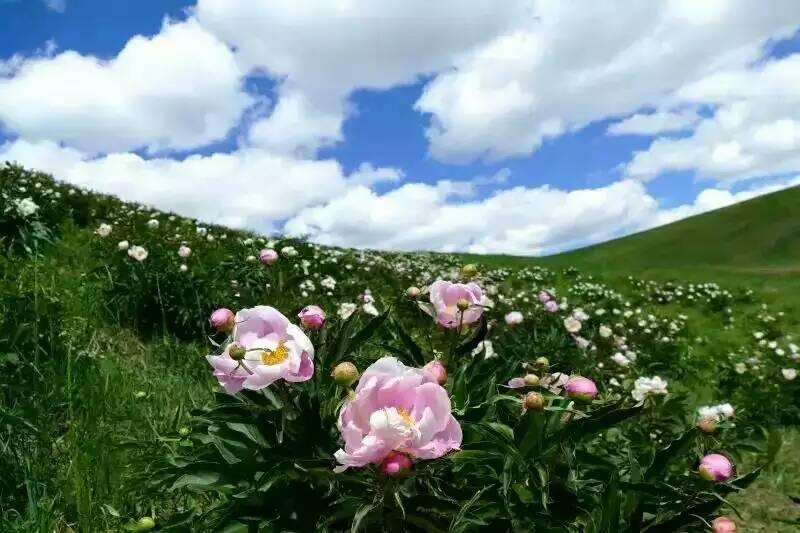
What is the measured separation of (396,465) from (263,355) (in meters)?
0.48

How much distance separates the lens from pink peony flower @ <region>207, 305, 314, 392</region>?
1.80 m

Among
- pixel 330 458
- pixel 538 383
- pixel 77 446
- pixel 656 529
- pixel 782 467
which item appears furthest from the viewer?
pixel 782 467

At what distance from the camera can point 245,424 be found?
2.14 metres

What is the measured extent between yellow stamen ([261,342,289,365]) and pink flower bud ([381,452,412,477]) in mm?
408

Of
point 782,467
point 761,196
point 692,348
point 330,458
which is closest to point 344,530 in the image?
point 330,458

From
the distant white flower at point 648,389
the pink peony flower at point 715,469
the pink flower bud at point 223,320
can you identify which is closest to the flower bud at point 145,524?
the pink flower bud at point 223,320

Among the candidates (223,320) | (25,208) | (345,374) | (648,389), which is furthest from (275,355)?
(25,208)

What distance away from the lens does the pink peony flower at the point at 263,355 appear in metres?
1.80

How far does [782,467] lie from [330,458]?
430 centimetres

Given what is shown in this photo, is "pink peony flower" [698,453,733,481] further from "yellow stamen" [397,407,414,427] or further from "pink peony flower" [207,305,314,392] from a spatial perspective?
"pink peony flower" [207,305,314,392]

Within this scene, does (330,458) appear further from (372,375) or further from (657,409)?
(657,409)

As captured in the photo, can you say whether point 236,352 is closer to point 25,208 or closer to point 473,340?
point 473,340

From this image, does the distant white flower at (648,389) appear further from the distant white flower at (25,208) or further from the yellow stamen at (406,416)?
the distant white flower at (25,208)

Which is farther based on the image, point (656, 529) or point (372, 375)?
point (656, 529)
